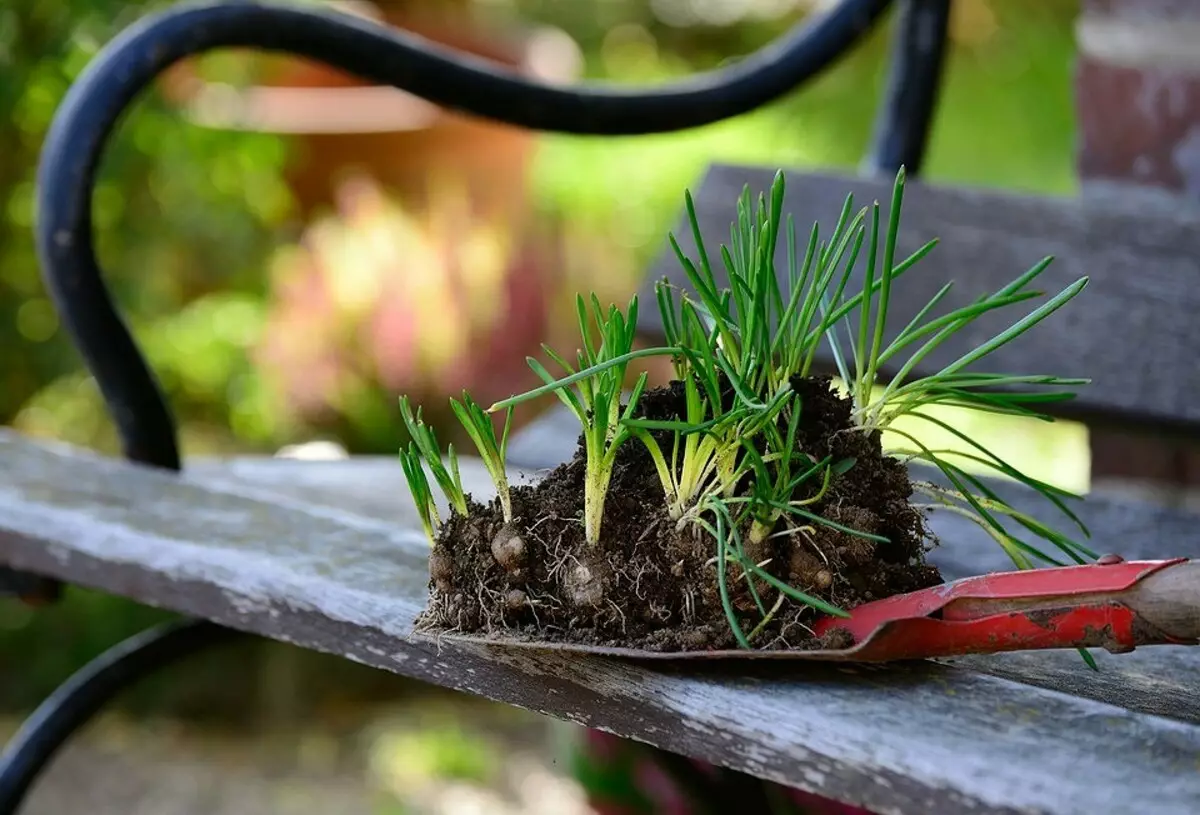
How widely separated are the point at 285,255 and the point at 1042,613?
2.72 m

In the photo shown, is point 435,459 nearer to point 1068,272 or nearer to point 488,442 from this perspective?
point 488,442

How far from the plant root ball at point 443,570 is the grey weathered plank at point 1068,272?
0.50m

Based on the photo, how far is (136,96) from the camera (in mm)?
935

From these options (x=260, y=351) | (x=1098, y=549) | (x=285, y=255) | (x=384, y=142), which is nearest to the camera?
(x=1098, y=549)

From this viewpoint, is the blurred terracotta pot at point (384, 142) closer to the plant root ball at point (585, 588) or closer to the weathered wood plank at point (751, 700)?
the weathered wood plank at point (751, 700)

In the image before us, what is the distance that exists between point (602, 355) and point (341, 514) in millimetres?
288

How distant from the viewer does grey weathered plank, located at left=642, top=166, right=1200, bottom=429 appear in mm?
964

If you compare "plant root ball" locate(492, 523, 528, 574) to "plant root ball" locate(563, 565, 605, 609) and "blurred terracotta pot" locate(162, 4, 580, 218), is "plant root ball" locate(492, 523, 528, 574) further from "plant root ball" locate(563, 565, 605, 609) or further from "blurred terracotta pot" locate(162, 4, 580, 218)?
"blurred terracotta pot" locate(162, 4, 580, 218)

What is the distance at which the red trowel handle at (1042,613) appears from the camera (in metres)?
0.49

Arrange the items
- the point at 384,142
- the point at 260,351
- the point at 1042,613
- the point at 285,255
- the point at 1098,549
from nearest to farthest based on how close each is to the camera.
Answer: the point at 1042,613
the point at 1098,549
the point at 260,351
the point at 285,255
the point at 384,142

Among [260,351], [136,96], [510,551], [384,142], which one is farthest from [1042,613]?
[384,142]

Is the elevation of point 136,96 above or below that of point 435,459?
above

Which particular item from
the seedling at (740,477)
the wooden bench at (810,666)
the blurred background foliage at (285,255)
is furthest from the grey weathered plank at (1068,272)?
the blurred background foliage at (285,255)

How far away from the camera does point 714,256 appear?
1.09 m
